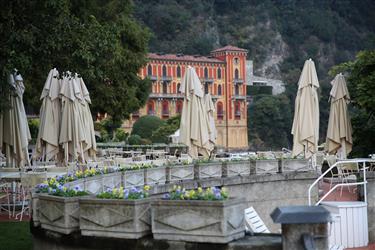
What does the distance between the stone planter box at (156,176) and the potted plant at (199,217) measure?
7.06 metres

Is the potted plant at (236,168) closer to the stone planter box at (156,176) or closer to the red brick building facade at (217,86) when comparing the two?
the stone planter box at (156,176)

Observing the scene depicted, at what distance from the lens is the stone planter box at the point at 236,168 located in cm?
1664

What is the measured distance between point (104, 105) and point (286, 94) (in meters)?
79.8

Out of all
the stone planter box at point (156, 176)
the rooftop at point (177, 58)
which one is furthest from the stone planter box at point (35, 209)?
the rooftop at point (177, 58)

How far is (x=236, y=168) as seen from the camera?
17.0 metres

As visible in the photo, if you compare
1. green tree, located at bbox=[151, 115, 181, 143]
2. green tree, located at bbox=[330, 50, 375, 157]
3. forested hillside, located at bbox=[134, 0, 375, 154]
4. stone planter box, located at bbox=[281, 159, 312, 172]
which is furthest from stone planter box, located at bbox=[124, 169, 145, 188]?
forested hillside, located at bbox=[134, 0, 375, 154]

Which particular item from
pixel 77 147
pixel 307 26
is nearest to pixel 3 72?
pixel 77 147

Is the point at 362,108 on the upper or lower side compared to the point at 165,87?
lower

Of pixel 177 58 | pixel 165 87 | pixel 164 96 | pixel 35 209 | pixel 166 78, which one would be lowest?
pixel 35 209

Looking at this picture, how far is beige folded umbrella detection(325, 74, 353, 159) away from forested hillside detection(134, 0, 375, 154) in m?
89.2

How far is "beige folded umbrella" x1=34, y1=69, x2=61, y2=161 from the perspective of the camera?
1664 cm

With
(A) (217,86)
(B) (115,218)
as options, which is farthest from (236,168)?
(A) (217,86)

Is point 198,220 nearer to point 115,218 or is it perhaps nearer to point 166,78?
point 115,218

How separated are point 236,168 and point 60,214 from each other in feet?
33.9
